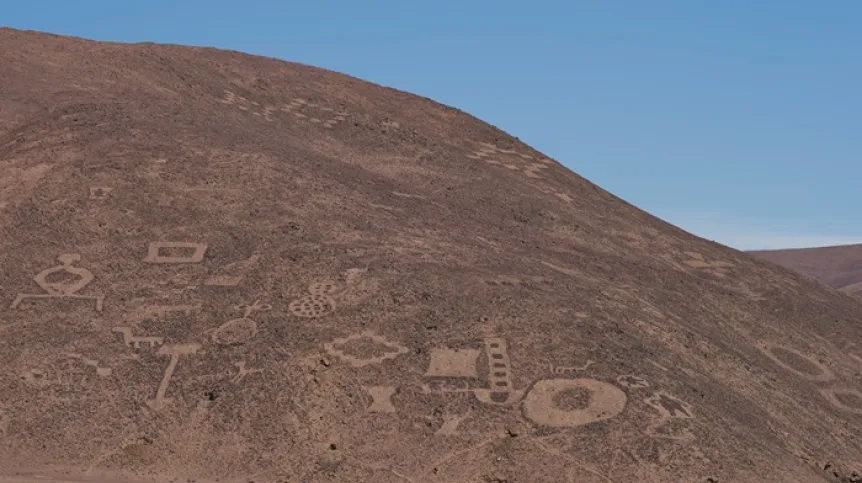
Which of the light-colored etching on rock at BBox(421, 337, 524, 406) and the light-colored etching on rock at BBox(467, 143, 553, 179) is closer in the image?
the light-colored etching on rock at BBox(421, 337, 524, 406)

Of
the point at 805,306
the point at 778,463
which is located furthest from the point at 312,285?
the point at 805,306

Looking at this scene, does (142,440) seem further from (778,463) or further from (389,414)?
(778,463)

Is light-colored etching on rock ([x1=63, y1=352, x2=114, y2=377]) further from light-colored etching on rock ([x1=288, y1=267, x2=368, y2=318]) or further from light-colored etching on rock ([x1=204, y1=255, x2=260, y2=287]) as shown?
light-colored etching on rock ([x1=288, y1=267, x2=368, y2=318])

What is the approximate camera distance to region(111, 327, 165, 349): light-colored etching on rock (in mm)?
17938

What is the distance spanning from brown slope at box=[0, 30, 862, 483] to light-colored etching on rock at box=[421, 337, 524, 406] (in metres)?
0.03

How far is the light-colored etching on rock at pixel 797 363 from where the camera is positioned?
2238 centimetres

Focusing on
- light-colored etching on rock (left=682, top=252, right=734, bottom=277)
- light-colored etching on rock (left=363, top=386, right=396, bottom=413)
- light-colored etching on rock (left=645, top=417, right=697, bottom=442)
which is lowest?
light-colored etching on rock (left=363, top=386, right=396, bottom=413)

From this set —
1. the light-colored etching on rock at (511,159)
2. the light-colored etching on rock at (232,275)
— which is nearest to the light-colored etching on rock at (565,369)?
the light-colored etching on rock at (232,275)

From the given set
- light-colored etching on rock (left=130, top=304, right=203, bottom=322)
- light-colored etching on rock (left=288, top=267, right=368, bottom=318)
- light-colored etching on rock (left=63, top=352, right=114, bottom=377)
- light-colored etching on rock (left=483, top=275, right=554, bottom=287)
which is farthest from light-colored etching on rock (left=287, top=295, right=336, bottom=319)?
light-colored etching on rock (left=63, top=352, right=114, bottom=377)

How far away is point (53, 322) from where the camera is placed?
60.0 feet

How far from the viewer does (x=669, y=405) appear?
16859 mm

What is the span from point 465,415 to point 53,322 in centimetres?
610

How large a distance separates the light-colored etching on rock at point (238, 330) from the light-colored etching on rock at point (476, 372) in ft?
8.49

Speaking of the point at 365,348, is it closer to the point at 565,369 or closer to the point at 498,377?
the point at 498,377
